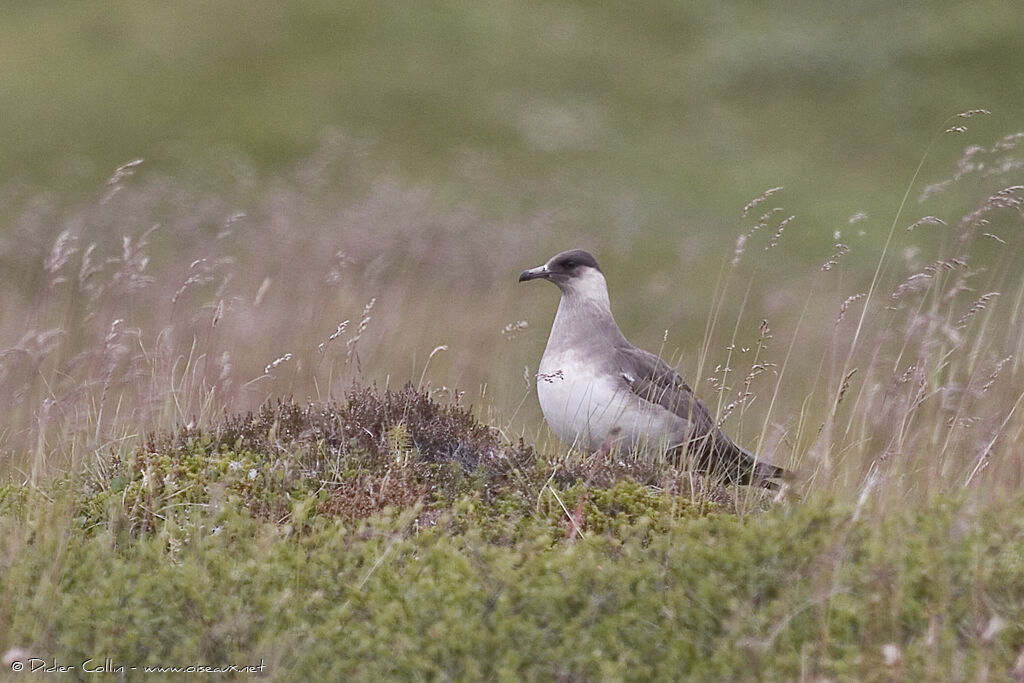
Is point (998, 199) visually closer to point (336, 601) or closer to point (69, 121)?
point (336, 601)

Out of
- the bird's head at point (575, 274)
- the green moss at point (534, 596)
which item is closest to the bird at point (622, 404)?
the bird's head at point (575, 274)

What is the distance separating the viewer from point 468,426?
5.42m

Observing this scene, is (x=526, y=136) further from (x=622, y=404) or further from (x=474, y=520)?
(x=474, y=520)

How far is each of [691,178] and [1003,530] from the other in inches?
520

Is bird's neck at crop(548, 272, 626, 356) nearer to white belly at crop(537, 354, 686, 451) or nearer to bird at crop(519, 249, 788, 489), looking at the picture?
bird at crop(519, 249, 788, 489)

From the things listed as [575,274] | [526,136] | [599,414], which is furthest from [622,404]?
[526,136]

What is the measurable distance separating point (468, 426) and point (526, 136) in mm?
11948

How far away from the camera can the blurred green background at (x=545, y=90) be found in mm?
15977

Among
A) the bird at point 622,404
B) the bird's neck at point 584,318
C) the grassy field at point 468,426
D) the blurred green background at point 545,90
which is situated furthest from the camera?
the blurred green background at point 545,90

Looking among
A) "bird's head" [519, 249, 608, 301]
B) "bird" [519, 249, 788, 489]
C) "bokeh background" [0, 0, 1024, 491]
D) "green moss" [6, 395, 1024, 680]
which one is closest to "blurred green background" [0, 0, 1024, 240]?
"bokeh background" [0, 0, 1024, 491]

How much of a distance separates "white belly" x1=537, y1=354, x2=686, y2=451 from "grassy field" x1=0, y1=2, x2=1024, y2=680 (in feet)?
0.72

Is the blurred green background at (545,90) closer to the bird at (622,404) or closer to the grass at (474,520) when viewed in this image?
the bird at (622,404)

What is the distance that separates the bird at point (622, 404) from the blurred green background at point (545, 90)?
28.5 ft

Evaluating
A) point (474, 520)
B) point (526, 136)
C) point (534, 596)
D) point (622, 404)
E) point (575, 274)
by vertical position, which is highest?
point (526, 136)
